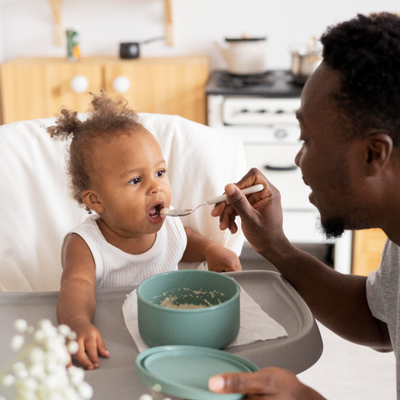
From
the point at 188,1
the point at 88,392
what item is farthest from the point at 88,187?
the point at 188,1

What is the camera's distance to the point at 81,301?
0.89m

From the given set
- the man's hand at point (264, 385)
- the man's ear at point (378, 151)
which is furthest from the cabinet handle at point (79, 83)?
the man's hand at point (264, 385)

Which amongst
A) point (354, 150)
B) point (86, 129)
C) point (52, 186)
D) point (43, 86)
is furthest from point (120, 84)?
point (354, 150)

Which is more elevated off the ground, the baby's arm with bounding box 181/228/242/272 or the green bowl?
the green bowl

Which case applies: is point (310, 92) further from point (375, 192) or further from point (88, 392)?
point (88, 392)

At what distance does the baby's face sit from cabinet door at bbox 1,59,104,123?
1638mm

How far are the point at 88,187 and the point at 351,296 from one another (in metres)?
0.63

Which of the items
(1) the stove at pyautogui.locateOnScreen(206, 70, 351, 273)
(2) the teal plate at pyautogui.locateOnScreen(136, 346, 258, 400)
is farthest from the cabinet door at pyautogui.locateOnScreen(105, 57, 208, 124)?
(2) the teal plate at pyautogui.locateOnScreen(136, 346, 258, 400)

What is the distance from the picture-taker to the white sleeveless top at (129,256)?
3.65 feet

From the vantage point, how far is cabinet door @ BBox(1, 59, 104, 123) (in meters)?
2.66

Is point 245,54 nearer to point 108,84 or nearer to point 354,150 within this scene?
→ point 108,84

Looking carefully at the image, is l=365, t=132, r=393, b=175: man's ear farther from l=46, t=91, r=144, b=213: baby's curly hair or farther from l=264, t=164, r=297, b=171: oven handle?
l=264, t=164, r=297, b=171: oven handle

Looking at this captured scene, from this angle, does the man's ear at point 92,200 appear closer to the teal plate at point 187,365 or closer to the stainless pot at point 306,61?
the teal plate at point 187,365

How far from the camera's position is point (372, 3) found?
2916 millimetres
